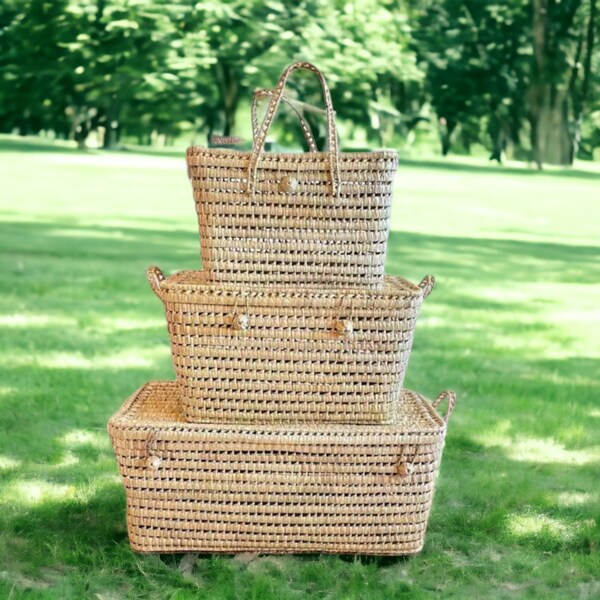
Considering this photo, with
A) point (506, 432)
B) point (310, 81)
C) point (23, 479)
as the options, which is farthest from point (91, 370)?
point (310, 81)

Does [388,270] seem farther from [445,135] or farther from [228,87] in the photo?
[445,135]

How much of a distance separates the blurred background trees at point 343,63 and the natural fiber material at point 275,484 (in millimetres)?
21116

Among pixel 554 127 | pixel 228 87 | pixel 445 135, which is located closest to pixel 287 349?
pixel 228 87

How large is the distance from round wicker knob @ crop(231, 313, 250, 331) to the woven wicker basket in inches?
3.5

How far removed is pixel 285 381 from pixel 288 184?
1.60ft

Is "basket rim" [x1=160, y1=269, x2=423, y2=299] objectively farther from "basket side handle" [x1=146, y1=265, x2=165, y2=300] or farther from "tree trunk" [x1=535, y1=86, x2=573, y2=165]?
"tree trunk" [x1=535, y1=86, x2=573, y2=165]

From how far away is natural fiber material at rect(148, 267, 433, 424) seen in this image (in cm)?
273

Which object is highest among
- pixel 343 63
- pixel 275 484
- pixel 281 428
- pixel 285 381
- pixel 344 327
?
pixel 343 63

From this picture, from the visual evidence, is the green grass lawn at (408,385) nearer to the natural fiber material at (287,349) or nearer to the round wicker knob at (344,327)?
the natural fiber material at (287,349)

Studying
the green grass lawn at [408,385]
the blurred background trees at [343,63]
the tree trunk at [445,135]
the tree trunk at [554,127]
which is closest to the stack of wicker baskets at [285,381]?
the green grass lawn at [408,385]

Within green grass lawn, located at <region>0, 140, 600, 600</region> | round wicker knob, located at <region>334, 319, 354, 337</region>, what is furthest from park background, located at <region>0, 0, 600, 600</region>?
round wicker knob, located at <region>334, 319, 354, 337</region>

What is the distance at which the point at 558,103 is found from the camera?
28.8 metres

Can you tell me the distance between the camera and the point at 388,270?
8.35 meters

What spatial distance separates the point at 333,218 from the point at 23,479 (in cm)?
130
